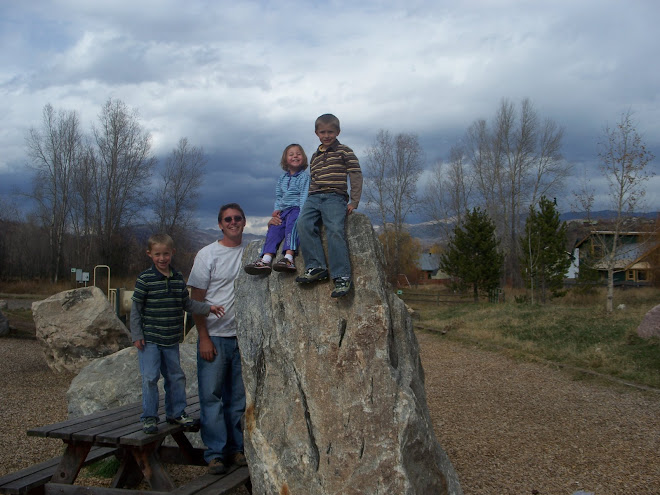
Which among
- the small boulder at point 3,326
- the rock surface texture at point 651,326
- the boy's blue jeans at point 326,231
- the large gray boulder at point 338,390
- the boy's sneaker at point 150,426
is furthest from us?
the small boulder at point 3,326

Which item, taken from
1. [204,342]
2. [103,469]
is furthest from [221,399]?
[103,469]

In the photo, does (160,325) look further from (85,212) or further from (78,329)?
(85,212)

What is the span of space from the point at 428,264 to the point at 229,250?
68.0m

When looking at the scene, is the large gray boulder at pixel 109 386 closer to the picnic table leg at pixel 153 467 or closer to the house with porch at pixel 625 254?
the picnic table leg at pixel 153 467

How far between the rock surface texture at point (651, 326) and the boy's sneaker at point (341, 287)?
10.7 m

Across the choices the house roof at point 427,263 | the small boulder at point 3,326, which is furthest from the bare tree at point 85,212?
the house roof at point 427,263

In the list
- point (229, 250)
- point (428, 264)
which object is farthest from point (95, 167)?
point (428, 264)

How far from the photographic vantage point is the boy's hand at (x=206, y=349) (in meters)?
4.17

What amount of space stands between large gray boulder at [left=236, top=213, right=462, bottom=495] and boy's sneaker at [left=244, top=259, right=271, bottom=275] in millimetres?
75

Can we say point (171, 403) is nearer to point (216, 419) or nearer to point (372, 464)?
point (216, 419)

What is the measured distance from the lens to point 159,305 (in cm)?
411

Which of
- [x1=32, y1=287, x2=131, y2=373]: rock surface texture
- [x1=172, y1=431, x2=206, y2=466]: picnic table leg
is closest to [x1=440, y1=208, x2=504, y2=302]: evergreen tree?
[x1=32, y1=287, x2=131, y2=373]: rock surface texture

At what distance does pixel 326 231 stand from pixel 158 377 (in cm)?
169

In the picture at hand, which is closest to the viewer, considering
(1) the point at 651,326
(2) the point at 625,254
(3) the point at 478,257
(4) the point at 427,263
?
(1) the point at 651,326
